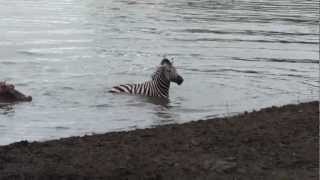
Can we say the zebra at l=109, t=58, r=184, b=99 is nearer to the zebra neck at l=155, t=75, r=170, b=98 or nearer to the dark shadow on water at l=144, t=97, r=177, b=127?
the zebra neck at l=155, t=75, r=170, b=98

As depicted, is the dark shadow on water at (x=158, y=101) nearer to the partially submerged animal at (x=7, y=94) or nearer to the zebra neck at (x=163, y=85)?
the zebra neck at (x=163, y=85)

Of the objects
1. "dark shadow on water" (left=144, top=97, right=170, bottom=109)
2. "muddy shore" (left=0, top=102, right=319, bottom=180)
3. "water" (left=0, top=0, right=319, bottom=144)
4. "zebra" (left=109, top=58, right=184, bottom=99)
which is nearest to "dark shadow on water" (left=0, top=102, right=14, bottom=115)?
"water" (left=0, top=0, right=319, bottom=144)

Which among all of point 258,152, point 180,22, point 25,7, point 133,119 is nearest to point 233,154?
point 258,152

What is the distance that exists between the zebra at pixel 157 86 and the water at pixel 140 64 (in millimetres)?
362

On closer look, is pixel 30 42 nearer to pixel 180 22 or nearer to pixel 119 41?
pixel 119 41

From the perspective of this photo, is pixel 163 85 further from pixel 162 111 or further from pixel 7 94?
pixel 7 94

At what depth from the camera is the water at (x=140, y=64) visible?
1533 centimetres

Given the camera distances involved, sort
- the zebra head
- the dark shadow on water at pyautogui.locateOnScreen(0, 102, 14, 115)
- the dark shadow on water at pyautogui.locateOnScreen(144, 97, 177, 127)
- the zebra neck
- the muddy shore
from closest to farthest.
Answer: the muddy shore, the dark shadow on water at pyautogui.locateOnScreen(144, 97, 177, 127), the dark shadow on water at pyautogui.locateOnScreen(0, 102, 14, 115), the zebra head, the zebra neck

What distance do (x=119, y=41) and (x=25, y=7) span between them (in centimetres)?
1935

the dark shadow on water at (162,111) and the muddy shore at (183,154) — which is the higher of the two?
the muddy shore at (183,154)

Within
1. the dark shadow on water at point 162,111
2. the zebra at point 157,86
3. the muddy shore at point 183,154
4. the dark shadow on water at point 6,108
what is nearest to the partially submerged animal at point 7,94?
the dark shadow on water at point 6,108

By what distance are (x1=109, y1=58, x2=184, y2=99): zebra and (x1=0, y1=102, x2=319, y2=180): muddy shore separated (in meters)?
6.10

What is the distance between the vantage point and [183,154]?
927 cm

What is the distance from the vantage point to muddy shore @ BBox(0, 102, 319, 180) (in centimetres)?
825
